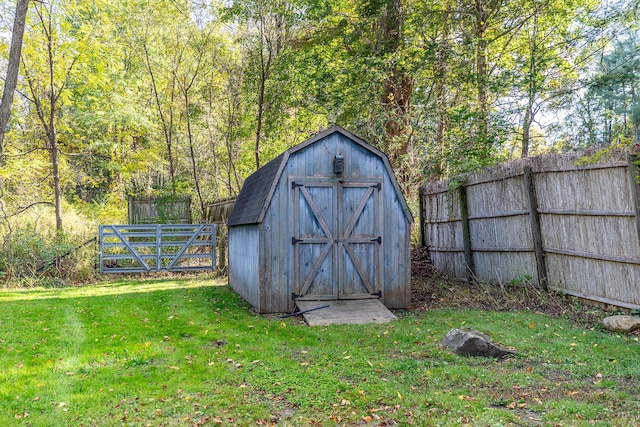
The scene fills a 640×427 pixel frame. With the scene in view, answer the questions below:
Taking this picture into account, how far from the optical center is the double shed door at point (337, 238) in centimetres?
823

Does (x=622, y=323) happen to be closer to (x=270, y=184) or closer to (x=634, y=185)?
(x=634, y=185)

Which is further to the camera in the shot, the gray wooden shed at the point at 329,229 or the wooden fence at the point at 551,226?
the gray wooden shed at the point at 329,229

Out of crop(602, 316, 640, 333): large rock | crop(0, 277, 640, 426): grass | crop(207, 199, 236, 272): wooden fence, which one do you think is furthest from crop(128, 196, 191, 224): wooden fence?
crop(602, 316, 640, 333): large rock

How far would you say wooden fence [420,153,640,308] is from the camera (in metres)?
6.25

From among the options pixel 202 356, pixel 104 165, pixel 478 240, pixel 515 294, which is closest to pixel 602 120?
pixel 478 240

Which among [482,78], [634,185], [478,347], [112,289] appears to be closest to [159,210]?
[112,289]

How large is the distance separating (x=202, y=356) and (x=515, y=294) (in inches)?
220

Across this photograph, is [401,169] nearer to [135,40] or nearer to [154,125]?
[135,40]

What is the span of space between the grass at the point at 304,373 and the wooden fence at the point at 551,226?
A: 37.4 inches

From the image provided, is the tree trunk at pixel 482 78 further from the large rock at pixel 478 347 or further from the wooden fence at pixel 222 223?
the wooden fence at pixel 222 223

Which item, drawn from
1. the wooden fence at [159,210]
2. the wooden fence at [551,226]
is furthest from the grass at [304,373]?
the wooden fence at [159,210]

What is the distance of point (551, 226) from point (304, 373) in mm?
5165

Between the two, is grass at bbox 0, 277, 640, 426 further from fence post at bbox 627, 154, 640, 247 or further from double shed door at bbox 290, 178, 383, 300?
fence post at bbox 627, 154, 640, 247

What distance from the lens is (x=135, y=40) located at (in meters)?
17.3
